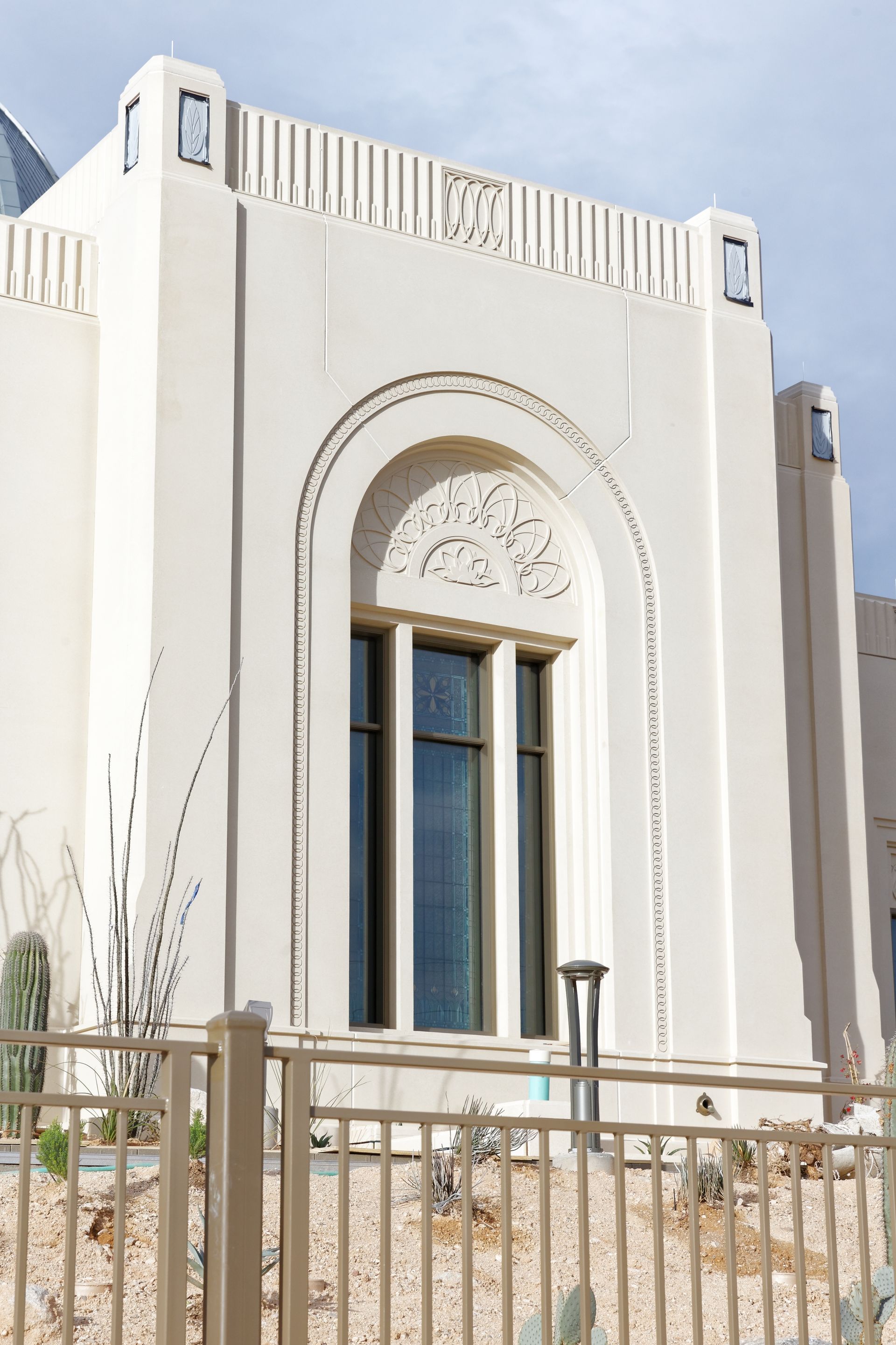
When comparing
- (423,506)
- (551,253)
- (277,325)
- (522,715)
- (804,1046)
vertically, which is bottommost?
(804,1046)

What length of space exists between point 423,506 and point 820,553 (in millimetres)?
3975

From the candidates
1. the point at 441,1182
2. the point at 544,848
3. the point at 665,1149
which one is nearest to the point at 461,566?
the point at 544,848

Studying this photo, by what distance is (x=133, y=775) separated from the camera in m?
11.6

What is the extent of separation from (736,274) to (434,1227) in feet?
28.8

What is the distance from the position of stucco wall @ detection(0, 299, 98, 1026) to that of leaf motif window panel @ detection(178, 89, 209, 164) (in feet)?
4.72

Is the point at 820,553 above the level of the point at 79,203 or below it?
below

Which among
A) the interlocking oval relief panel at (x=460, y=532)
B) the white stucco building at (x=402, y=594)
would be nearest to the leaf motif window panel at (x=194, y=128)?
the white stucco building at (x=402, y=594)

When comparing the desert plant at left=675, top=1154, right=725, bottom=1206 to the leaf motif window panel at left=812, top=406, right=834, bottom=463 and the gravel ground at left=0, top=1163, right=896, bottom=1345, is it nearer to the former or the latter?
the gravel ground at left=0, top=1163, right=896, bottom=1345

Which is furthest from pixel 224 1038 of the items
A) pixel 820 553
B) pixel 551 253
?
pixel 820 553

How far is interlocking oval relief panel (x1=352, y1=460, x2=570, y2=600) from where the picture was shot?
43.1 feet

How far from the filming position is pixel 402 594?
13016 mm

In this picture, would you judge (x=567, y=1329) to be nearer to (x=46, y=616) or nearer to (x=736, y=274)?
(x=46, y=616)

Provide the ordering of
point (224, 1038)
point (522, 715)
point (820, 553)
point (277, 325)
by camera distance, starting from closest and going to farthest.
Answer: point (224, 1038) → point (277, 325) → point (522, 715) → point (820, 553)

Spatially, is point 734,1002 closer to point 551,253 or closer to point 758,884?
point 758,884
